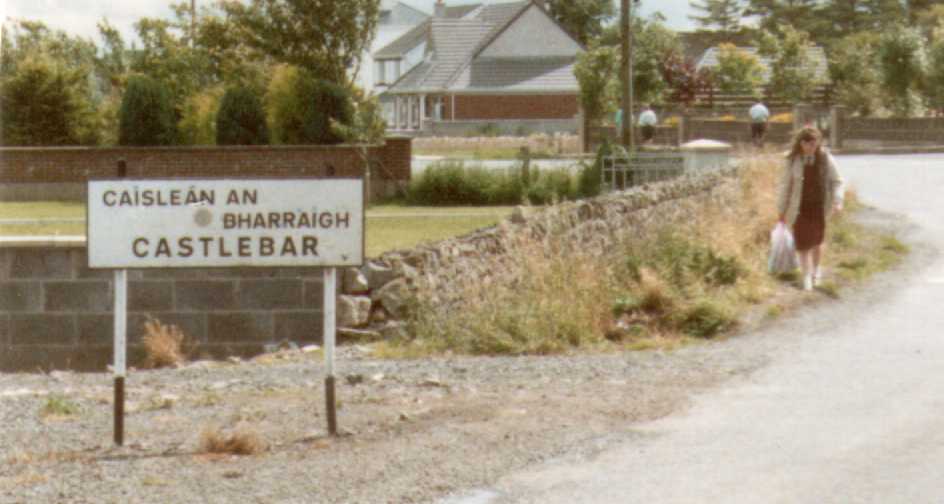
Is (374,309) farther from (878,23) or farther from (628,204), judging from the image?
(878,23)

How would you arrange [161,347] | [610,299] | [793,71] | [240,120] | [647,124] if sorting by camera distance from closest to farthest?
[610,299], [161,347], [240,120], [647,124], [793,71]

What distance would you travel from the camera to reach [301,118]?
3397 cm

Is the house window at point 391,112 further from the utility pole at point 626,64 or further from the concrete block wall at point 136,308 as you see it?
the concrete block wall at point 136,308

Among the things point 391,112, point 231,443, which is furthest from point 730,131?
point 231,443

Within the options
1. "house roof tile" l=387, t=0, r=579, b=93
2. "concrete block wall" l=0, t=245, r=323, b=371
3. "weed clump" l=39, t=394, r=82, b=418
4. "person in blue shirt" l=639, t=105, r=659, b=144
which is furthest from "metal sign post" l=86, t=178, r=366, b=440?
"house roof tile" l=387, t=0, r=579, b=93

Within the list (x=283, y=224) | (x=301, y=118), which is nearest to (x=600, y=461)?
(x=283, y=224)

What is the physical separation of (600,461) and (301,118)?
1046 inches

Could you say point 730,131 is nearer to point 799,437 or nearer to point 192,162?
point 192,162

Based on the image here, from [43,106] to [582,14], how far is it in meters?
71.9

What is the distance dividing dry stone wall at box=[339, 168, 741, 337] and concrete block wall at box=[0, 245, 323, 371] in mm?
1443

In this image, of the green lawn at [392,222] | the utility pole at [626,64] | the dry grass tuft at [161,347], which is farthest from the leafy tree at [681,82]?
the dry grass tuft at [161,347]

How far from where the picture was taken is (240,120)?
33531mm

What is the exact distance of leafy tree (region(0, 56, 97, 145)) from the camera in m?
37.2

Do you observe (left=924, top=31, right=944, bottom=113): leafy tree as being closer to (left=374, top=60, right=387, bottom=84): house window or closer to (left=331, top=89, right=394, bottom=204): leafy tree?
(left=331, top=89, right=394, bottom=204): leafy tree
